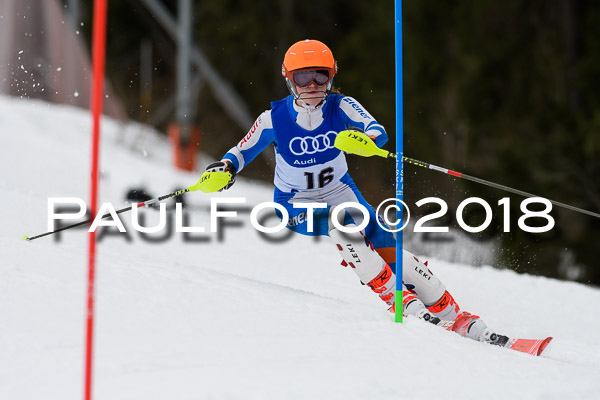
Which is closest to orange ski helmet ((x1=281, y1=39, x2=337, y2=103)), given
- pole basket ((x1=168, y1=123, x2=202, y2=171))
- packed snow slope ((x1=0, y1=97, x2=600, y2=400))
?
packed snow slope ((x1=0, y1=97, x2=600, y2=400))

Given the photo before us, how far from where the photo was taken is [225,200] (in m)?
12.3

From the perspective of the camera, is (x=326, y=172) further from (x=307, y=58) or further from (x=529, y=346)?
(x=529, y=346)

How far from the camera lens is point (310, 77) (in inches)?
171

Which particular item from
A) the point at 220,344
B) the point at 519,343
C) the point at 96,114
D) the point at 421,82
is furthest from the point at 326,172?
the point at 421,82

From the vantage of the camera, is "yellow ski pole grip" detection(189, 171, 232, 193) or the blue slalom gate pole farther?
"yellow ski pole grip" detection(189, 171, 232, 193)

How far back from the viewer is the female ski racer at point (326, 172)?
14.2 feet

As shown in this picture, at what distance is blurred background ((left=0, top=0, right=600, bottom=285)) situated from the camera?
36.9 ft

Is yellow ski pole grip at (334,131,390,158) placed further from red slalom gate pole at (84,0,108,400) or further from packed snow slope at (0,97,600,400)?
red slalom gate pole at (84,0,108,400)

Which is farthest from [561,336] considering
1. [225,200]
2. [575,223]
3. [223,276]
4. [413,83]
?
[413,83]

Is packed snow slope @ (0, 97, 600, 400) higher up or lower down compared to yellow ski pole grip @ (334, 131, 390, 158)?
lower down

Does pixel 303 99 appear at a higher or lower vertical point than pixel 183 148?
lower

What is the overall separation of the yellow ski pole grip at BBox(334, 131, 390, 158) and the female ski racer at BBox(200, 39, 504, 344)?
0.18 metres

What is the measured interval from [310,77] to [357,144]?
531 mm

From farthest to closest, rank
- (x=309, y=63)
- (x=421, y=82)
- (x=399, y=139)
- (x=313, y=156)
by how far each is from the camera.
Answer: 1. (x=421, y=82)
2. (x=313, y=156)
3. (x=309, y=63)
4. (x=399, y=139)
